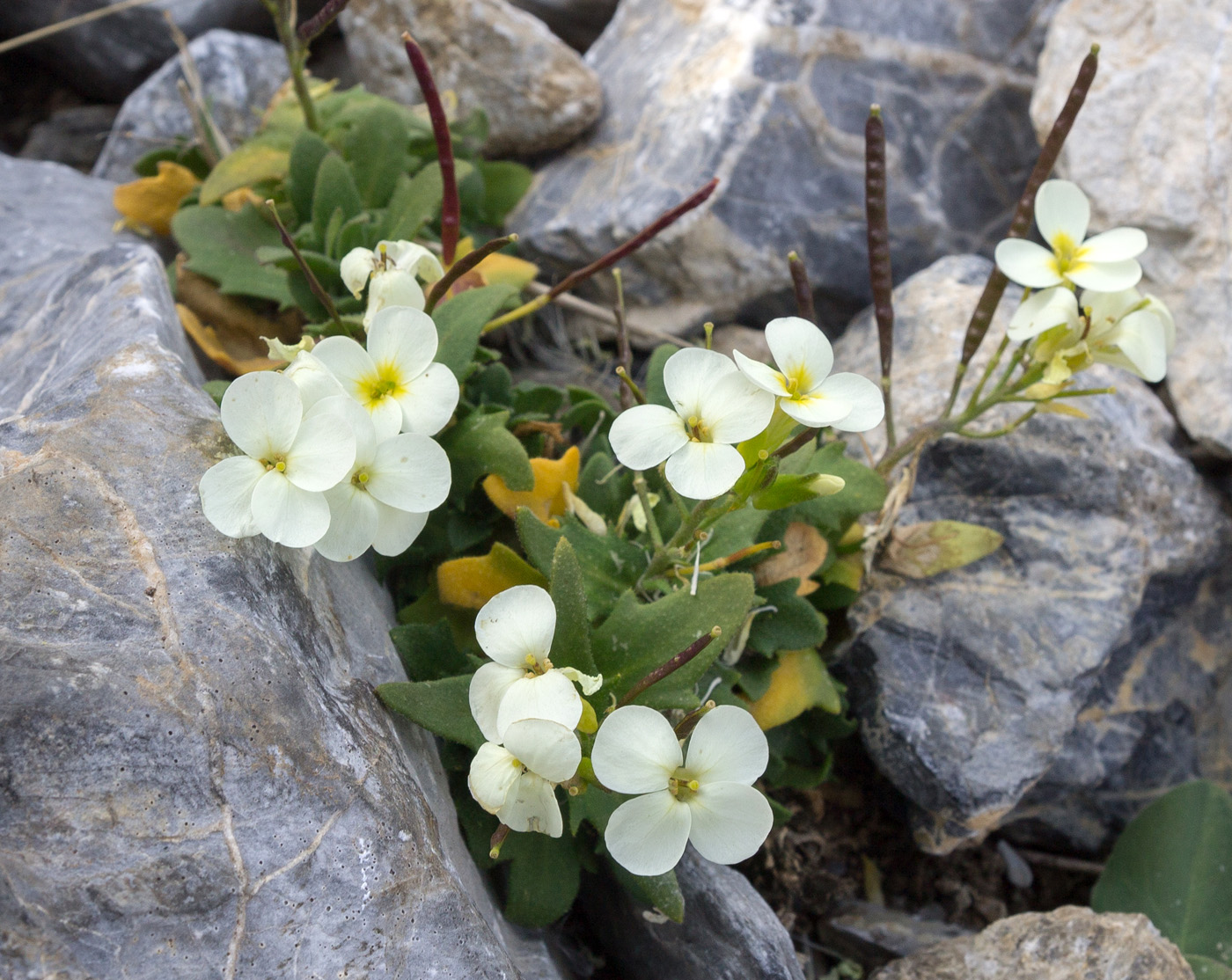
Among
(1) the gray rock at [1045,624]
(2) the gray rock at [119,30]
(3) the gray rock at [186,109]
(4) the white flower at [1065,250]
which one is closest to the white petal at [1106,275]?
(4) the white flower at [1065,250]

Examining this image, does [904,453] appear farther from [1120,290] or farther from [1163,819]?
[1163,819]

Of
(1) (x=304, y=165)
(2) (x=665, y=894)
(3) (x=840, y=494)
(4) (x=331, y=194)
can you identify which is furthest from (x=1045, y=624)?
(1) (x=304, y=165)

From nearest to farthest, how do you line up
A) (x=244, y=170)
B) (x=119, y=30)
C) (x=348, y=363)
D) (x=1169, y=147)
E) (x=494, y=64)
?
(x=348, y=363) < (x=244, y=170) < (x=1169, y=147) < (x=494, y=64) < (x=119, y=30)

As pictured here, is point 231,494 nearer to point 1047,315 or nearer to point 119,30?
point 1047,315

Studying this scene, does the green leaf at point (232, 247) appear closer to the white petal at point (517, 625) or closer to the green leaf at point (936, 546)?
the white petal at point (517, 625)

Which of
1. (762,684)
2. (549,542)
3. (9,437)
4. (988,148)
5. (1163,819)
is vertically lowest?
(1163,819)

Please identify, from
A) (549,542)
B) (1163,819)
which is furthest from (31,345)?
(1163,819)
